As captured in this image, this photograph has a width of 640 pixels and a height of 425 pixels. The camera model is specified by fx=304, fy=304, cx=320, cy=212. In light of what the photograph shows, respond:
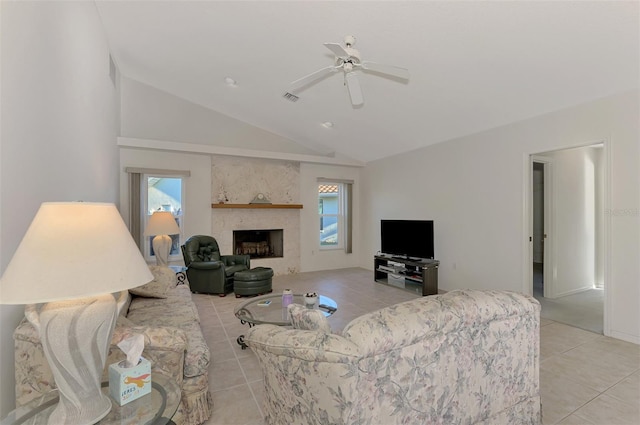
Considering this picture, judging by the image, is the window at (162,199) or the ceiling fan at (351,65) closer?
the ceiling fan at (351,65)

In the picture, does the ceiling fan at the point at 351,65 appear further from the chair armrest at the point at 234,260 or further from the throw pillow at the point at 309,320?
the chair armrest at the point at 234,260

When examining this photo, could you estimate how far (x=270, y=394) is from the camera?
173 cm

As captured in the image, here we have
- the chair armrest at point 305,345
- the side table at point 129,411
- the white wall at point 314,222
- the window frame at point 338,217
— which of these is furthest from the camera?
the window frame at point 338,217

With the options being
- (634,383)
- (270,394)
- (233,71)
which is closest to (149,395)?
(270,394)

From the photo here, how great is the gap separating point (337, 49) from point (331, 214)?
205 inches

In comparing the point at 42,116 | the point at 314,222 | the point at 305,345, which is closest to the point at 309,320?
the point at 305,345

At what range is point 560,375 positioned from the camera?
250 centimetres

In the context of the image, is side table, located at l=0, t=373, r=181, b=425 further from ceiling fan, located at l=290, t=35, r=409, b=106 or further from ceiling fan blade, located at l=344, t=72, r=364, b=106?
ceiling fan blade, located at l=344, t=72, r=364, b=106

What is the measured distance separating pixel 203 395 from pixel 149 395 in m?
0.72

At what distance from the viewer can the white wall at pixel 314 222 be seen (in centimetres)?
699

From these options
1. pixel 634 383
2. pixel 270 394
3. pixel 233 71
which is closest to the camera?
pixel 270 394

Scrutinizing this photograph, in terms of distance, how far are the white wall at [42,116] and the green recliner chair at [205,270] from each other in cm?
186

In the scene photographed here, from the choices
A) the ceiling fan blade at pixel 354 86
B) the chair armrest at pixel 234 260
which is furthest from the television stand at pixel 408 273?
the ceiling fan blade at pixel 354 86

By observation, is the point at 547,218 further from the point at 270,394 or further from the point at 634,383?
the point at 270,394
